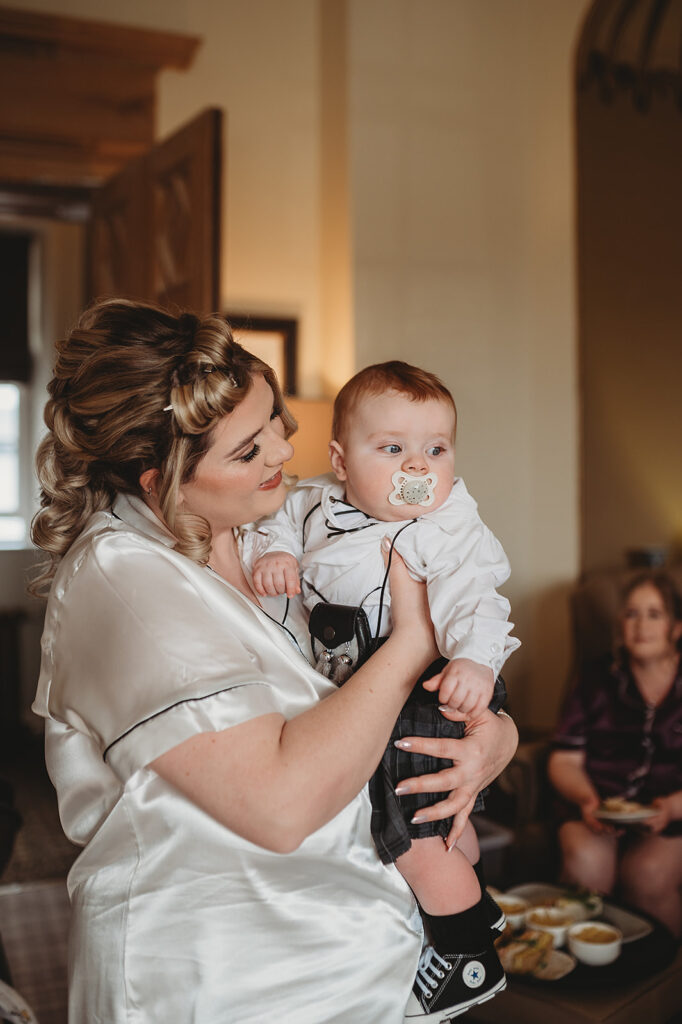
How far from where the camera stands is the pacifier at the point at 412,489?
1345mm

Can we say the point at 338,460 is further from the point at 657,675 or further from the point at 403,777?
the point at 657,675

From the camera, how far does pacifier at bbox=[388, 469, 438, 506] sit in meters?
1.34

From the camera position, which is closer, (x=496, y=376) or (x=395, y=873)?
(x=395, y=873)

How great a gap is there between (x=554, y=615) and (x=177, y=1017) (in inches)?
127

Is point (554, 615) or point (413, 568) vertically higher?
point (413, 568)

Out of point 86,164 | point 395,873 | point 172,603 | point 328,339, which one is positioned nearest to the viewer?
point 172,603

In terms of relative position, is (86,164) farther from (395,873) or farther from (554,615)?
(395,873)

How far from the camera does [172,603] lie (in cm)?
107

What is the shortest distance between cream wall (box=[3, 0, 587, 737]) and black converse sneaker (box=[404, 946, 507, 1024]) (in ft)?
8.26

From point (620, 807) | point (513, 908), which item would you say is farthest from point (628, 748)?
point (513, 908)

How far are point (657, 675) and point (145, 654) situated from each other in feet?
8.34

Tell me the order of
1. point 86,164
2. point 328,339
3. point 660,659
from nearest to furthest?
1. point 660,659
2. point 328,339
3. point 86,164

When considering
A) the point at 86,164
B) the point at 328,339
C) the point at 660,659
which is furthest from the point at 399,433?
the point at 86,164

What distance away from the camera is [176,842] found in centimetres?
110
